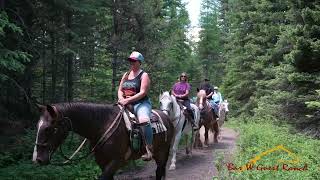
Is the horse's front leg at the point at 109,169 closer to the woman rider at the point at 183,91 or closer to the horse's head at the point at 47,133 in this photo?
the horse's head at the point at 47,133

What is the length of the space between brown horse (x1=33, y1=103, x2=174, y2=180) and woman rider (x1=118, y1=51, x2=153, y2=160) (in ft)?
0.87

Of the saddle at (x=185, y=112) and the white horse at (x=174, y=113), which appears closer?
the white horse at (x=174, y=113)

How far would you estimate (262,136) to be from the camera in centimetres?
1343

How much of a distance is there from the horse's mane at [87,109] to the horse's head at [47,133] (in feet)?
0.74

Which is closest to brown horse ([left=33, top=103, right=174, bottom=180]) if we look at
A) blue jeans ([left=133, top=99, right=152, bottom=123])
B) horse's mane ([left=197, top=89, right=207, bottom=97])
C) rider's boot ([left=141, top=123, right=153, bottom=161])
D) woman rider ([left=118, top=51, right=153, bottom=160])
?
rider's boot ([left=141, top=123, right=153, bottom=161])

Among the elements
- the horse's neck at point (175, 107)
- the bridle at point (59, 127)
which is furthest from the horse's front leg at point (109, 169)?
the horse's neck at point (175, 107)

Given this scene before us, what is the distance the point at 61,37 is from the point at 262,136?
8136mm

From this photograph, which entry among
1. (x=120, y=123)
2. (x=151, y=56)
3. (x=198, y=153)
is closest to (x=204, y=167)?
(x=198, y=153)

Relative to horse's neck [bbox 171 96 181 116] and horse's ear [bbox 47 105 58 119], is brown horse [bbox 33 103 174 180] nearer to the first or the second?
horse's ear [bbox 47 105 58 119]

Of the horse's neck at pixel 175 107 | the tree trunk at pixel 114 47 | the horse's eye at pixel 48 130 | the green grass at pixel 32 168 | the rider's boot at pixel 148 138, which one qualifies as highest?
the tree trunk at pixel 114 47

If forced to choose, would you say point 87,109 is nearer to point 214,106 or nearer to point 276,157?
point 276,157

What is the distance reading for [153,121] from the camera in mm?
8477

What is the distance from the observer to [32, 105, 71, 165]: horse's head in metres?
6.34

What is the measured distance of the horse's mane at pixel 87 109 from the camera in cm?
688
